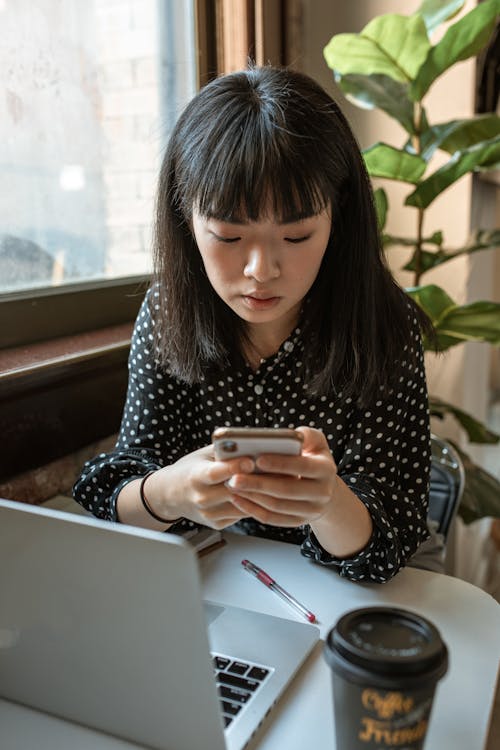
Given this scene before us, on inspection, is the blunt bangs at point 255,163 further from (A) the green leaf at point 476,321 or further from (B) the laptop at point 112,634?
(A) the green leaf at point 476,321

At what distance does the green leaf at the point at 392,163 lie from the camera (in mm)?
1439

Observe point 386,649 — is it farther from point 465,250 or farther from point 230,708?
point 465,250

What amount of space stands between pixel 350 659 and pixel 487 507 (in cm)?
119

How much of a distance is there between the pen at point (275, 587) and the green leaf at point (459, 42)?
40.4 inches

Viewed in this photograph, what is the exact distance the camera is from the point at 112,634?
1.82ft

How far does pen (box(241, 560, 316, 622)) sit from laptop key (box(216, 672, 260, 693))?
0.13 meters

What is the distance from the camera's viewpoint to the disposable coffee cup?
483mm

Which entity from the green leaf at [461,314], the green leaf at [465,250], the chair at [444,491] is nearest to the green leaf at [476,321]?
the green leaf at [461,314]

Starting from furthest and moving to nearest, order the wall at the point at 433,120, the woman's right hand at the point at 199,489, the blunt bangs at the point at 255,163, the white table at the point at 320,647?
the wall at the point at 433,120 < the blunt bangs at the point at 255,163 < the woman's right hand at the point at 199,489 < the white table at the point at 320,647

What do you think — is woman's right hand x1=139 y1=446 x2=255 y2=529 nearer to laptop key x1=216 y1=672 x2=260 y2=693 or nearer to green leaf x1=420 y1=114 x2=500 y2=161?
laptop key x1=216 y1=672 x2=260 y2=693

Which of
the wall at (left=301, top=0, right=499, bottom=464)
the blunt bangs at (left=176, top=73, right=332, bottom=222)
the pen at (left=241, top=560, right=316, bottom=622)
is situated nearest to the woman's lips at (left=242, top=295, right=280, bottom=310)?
the blunt bangs at (left=176, top=73, right=332, bottom=222)

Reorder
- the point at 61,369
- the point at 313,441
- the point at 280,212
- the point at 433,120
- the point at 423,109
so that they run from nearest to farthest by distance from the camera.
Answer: the point at 313,441 → the point at 280,212 → the point at 61,369 → the point at 423,109 → the point at 433,120

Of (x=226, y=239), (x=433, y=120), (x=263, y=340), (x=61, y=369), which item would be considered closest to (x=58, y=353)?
(x=61, y=369)

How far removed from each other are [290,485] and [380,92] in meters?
1.07
